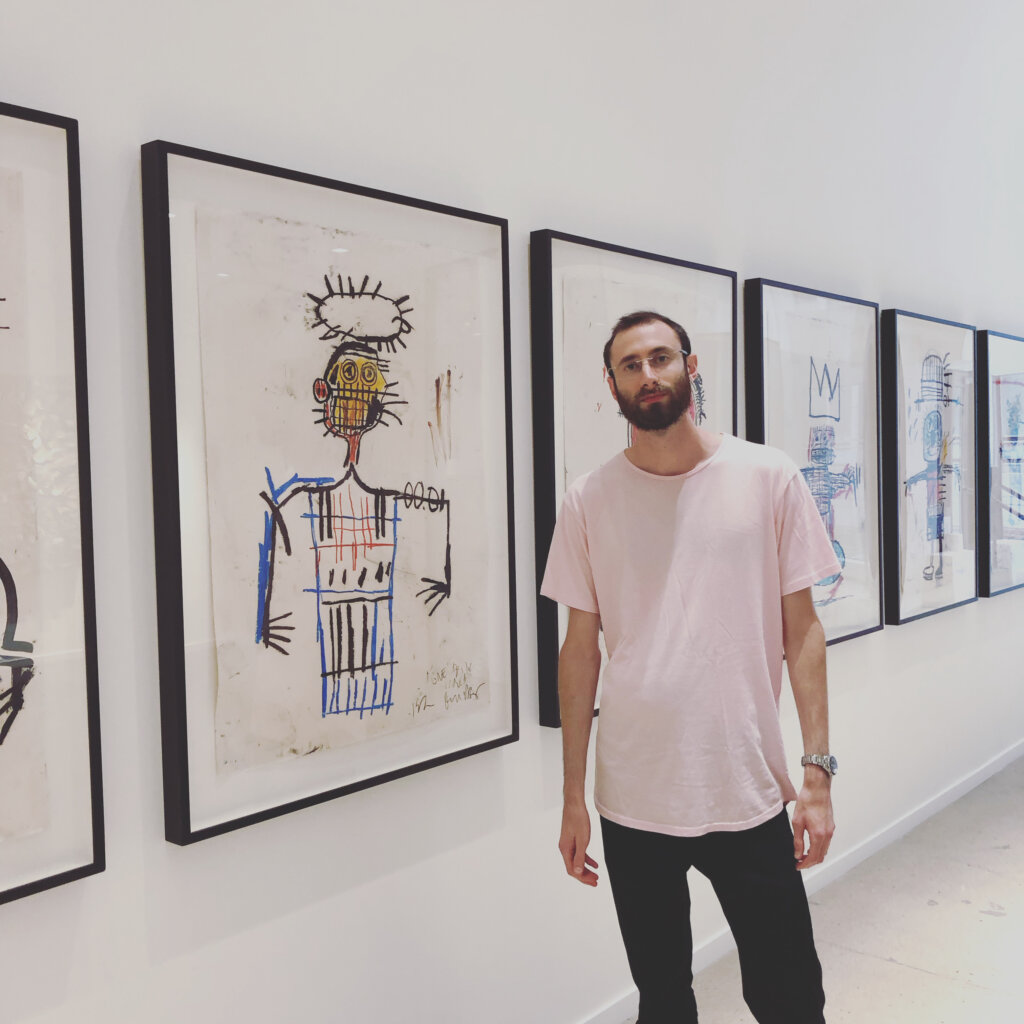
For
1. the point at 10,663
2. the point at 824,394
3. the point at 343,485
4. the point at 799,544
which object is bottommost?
the point at 10,663

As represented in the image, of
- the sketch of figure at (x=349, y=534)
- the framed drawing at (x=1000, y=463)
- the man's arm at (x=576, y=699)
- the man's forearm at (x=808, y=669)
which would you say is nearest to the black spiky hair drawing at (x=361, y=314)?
the sketch of figure at (x=349, y=534)

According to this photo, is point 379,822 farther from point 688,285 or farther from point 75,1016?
point 688,285

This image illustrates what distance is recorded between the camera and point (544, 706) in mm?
2162

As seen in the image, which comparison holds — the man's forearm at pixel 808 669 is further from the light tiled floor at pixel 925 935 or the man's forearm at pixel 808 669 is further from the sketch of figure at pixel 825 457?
the sketch of figure at pixel 825 457

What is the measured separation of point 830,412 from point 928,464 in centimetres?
70

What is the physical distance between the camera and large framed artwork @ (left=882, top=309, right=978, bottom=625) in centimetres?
328

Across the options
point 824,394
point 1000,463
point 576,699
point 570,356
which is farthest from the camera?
point 1000,463

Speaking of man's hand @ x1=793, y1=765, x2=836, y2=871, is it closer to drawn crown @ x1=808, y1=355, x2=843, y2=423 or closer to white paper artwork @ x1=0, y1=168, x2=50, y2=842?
white paper artwork @ x1=0, y1=168, x2=50, y2=842

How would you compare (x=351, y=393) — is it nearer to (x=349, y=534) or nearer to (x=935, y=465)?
(x=349, y=534)

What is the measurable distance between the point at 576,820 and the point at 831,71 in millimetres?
2421

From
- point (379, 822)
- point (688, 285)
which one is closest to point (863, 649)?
point (688, 285)

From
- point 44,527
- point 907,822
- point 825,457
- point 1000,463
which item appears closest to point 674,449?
point 44,527

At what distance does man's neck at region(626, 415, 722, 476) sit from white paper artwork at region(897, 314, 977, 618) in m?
1.83

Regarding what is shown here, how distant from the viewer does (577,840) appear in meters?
1.75
